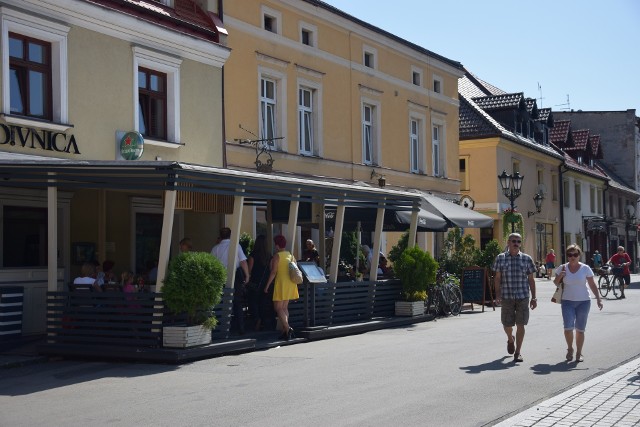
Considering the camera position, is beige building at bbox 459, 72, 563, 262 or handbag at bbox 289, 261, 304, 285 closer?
handbag at bbox 289, 261, 304, 285

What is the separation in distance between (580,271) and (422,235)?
61.4 feet

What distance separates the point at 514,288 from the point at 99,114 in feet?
28.6

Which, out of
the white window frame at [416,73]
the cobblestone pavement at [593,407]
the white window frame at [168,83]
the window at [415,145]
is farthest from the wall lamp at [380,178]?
the cobblestone pavement at [593,407]

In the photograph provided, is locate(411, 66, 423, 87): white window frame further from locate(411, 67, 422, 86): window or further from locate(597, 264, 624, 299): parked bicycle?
locate(597, 264, 624, 299): parked bicycle

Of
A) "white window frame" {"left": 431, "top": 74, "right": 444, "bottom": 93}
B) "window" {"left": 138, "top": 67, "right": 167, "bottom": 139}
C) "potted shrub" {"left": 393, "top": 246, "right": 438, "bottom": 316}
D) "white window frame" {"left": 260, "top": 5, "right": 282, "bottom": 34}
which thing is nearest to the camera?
"window" {"left": 138, "top": 67, "right": 167, "bottom": 139}

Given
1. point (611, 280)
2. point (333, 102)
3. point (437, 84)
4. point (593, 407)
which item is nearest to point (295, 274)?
point (593, 407)

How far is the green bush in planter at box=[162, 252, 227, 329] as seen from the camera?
42.1 feet

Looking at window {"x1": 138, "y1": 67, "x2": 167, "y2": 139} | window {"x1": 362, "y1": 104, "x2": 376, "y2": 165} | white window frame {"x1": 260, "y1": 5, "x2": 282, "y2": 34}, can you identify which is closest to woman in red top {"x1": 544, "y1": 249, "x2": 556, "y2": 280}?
window {"x1": 362, "y1": 104, "x2": 376, "y2": 165}

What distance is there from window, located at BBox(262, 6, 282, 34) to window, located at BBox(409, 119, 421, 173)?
804 centimetres

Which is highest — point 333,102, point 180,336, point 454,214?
point 333,102

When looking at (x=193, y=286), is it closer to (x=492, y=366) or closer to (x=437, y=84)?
(x=492, y=366)

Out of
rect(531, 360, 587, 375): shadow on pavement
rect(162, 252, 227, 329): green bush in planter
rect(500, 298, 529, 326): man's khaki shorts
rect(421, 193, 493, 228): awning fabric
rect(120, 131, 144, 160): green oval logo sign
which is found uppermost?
rect(120, 131, 144, 160): green oval logo sign

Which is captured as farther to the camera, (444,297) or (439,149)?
(439,149)

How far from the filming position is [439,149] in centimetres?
3228
